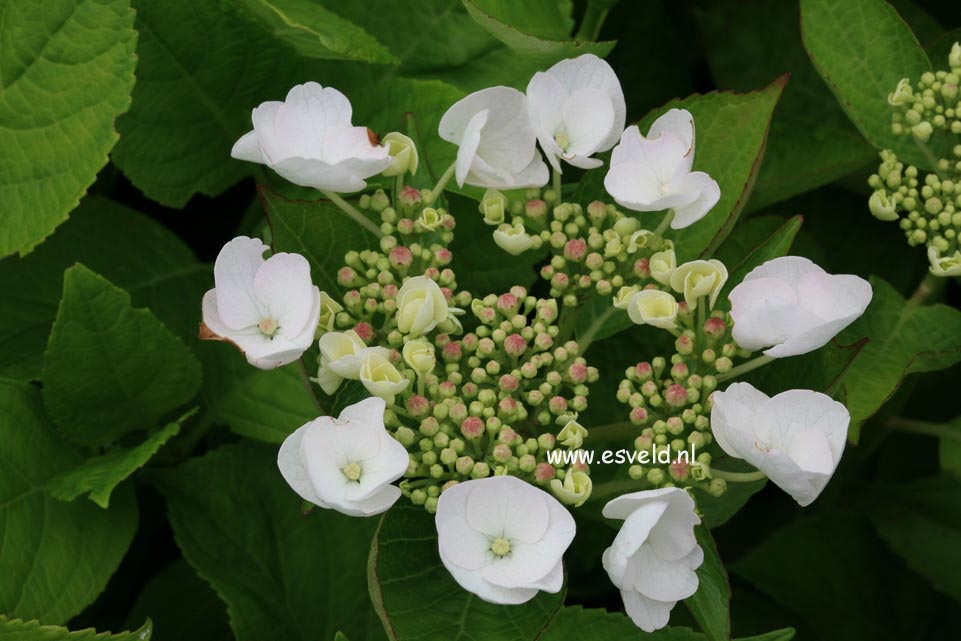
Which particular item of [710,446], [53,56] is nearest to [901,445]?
[710,446]

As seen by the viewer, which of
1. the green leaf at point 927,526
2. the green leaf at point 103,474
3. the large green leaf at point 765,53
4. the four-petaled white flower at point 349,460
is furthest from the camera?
the large green leaf at point 765,53

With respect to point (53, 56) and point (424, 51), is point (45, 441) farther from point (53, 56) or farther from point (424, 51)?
point (424, 51)

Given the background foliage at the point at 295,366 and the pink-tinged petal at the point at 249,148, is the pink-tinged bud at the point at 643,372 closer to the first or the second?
the background foliage at the point at 295,366

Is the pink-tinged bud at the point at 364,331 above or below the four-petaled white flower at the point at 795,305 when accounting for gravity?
below

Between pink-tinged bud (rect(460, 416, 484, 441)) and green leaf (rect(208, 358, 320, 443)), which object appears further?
green leaf (rect(208, 358, 320, 443))

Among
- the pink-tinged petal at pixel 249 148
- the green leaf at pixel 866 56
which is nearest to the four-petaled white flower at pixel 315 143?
the pink-tinged petal at pixel 249 148

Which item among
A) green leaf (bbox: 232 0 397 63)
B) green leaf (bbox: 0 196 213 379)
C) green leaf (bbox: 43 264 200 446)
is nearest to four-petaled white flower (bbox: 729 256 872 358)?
green leaf (bbox: 232 0 397 63)

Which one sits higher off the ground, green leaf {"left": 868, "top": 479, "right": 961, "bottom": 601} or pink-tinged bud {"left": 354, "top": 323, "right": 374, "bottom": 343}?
pink-tinged bud {"left": 354, "top": 323, "right": 374, "bottom": 343}

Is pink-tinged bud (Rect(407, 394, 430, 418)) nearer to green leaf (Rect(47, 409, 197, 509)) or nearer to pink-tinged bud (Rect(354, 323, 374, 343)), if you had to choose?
pink-tinged bud (Rect(354, 323, 374, 343))
